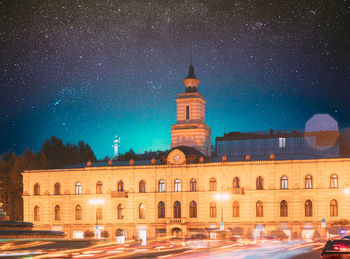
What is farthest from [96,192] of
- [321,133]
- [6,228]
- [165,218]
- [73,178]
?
[6,228]

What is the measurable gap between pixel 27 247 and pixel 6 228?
4417 millimetres

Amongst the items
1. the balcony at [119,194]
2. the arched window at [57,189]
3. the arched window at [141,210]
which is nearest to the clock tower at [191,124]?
the arched window at [141,210]

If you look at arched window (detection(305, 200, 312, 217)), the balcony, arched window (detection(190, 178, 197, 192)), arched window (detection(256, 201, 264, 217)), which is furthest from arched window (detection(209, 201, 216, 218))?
arched window (detection(305, 200, 312, 217))

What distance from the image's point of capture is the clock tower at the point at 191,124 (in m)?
102

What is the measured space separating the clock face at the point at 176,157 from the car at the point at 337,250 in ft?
204

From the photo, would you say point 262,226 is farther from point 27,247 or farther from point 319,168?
point 27,247

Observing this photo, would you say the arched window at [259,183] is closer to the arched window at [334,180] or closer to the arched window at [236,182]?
the arched window at [236,182]

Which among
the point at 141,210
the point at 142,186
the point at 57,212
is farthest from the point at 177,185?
the point at 57,212

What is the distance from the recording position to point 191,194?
3792 inches

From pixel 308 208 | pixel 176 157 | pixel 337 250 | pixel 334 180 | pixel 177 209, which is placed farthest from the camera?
pixel 176 157

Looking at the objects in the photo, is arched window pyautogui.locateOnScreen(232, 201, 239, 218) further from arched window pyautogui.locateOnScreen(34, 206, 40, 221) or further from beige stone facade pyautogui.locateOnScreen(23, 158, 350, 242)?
arched window pyautogui.locateOnScreen(34, 206, 40, 221)

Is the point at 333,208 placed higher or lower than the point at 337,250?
higher

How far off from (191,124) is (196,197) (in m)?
12.2

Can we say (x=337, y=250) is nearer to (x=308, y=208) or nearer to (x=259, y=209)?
(x=308, y=208)
